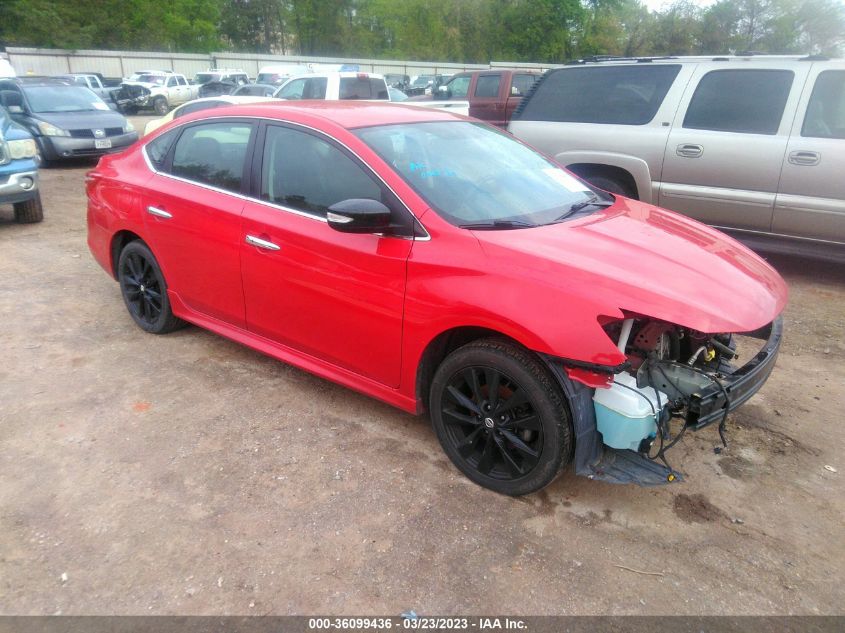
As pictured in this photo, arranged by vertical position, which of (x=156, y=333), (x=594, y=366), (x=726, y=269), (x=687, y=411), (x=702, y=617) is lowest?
(x=156, y=333)

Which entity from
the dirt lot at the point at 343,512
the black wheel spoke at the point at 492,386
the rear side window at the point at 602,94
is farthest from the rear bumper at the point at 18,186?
the black wheel spoke at the point at 492,386

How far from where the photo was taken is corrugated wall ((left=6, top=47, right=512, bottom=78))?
117 ft

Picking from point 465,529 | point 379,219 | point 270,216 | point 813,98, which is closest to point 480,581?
point 465,529

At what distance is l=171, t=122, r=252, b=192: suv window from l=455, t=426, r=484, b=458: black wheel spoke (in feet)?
6.51

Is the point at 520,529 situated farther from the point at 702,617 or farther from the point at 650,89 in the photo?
the point at 650,89

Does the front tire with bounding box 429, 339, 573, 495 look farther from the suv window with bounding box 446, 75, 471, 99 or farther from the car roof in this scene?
the suv window with bounding box 446, 75, 471, 99

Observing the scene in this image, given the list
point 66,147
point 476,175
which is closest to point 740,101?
point 476,175

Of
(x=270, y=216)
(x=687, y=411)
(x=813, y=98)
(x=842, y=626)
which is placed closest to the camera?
(x=842, y=626)

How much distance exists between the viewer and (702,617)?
7.77ft

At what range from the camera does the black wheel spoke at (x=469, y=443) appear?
3.05m

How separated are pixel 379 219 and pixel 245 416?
1.46m

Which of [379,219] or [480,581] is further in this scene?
[379,219]

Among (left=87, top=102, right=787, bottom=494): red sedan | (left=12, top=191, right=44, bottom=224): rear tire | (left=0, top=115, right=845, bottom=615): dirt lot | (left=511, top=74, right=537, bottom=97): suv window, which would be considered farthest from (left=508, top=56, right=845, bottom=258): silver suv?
(left=511, top=74, right=537, bottom=97): suv window

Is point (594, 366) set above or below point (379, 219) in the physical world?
below
